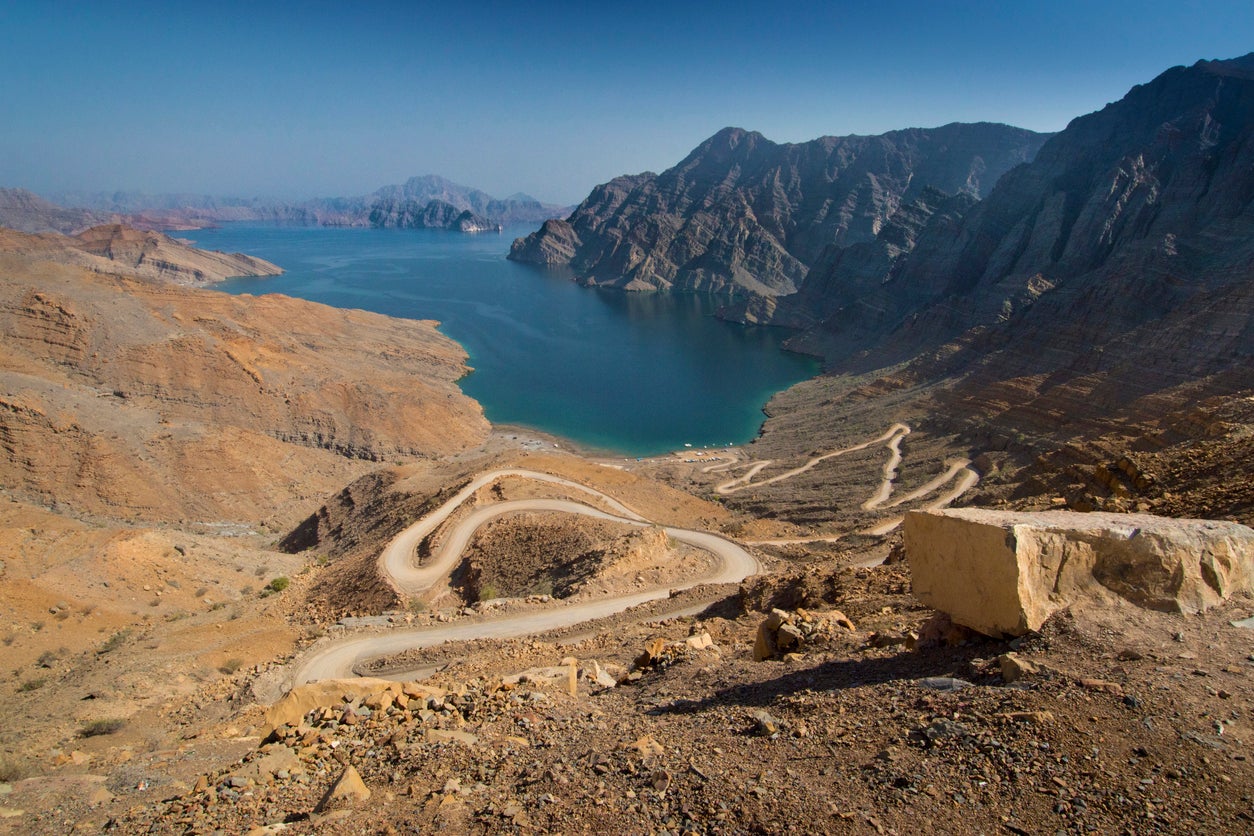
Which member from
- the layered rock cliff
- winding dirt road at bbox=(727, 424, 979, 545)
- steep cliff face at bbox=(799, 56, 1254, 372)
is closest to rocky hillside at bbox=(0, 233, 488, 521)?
winding dirt road at bbox=(727, 424, 979, 545)

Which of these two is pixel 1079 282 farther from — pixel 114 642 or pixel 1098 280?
pixel 114 642

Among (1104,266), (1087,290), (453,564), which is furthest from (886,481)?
(1104,266)

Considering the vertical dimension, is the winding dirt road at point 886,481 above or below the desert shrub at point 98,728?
below

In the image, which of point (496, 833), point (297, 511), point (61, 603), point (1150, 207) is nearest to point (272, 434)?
point (297, 511)

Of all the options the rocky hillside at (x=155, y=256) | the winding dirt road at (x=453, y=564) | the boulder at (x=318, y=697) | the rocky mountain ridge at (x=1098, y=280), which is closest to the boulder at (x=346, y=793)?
the boulder at (x=318, y=697)

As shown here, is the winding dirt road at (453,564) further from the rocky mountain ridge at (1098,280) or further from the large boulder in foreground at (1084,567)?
the rocky mountain ridge at (1098,280)

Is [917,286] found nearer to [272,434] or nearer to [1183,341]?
[1183,341]

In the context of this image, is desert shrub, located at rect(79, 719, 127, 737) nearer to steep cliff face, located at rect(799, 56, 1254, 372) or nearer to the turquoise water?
the turquoise water
